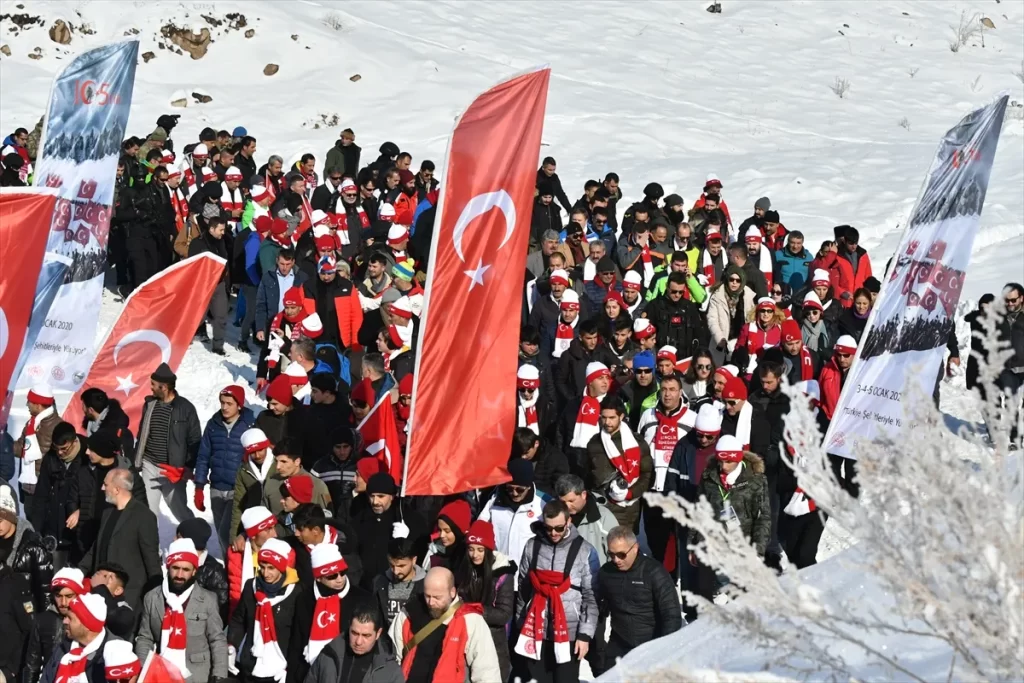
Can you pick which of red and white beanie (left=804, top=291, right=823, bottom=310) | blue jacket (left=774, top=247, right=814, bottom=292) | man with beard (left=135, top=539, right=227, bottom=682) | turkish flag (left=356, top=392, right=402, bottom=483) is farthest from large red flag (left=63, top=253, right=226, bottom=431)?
blue jacket (left=774, top=247, right=814, bottom=292)

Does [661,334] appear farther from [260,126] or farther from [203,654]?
[260,126]

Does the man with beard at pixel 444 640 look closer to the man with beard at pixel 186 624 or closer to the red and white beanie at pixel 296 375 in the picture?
the man with beard at pixel 186 624

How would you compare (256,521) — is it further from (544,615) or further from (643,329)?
(643,329)

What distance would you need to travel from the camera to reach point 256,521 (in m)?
8.99

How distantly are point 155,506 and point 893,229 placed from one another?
48.9ft

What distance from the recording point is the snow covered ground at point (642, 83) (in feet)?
83.5

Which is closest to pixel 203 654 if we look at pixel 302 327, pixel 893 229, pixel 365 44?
pixel 302 327

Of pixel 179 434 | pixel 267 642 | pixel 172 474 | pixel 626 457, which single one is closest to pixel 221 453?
pixel 172 474

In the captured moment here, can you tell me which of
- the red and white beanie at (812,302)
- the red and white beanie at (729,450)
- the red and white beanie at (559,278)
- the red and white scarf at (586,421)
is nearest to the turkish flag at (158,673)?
the red and white beanie at (729,450)

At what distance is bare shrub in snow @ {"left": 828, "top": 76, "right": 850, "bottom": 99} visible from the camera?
31.1 metres

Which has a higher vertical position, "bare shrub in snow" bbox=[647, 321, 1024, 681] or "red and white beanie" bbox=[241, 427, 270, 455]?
"bare shrub in snow" bbox=[647, 321, 1024, 681]

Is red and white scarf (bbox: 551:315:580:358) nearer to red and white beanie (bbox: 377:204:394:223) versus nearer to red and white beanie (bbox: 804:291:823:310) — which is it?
red and white beanie (bbox: 804:291:823:310)

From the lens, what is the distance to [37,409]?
1124 cm

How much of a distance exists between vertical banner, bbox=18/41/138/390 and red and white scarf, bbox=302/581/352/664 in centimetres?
368
